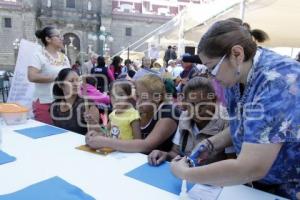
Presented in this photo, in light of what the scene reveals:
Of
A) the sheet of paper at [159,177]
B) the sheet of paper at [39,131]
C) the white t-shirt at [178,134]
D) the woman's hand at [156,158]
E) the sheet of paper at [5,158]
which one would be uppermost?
the white t-shirt at [178,134]

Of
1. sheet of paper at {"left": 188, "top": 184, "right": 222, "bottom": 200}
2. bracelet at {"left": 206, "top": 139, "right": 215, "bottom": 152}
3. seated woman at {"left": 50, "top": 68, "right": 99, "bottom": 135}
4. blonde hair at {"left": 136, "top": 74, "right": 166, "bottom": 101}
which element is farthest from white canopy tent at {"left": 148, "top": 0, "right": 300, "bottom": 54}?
sheet of paper at {"left": 188, "top": 184, "right": 222, "bottom": 200}

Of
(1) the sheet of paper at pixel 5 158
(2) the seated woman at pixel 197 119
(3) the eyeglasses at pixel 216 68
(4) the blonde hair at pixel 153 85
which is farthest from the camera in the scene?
(4) the blonde hair at pixel 153 85

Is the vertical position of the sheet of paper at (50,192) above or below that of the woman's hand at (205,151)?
below

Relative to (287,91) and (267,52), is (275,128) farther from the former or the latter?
(267,52)

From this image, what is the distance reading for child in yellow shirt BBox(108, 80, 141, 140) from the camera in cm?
173

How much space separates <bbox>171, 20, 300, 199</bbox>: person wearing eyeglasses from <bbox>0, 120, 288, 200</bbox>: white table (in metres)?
0.16

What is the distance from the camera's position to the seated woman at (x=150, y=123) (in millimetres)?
1476

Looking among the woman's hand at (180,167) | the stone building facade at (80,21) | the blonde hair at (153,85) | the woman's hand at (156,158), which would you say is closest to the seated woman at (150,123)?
the blonde hair at (153,85)

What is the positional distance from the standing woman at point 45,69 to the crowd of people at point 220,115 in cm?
6

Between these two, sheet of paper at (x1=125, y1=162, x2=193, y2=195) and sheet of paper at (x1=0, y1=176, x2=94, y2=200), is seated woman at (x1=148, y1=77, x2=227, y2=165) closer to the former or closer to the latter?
sheet of paper at (x1=125, y1=162, x2=193, y2=195)

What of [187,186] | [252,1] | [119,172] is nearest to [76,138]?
[119,172]

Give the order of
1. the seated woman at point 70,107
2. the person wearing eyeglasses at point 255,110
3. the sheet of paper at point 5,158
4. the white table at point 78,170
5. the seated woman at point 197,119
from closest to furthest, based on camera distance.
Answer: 1. the person wearing eyeglasses at point 255,110
2. the white table at point 78,170
3. the sheet of paper at point 5,158
4. the seated woman at point 197,119
5. the seated woman at point 70,107

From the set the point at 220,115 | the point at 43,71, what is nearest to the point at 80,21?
the point at 43,71

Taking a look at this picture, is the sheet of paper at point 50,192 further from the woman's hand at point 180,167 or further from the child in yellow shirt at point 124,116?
the child in yellow shirt at point 124,116
